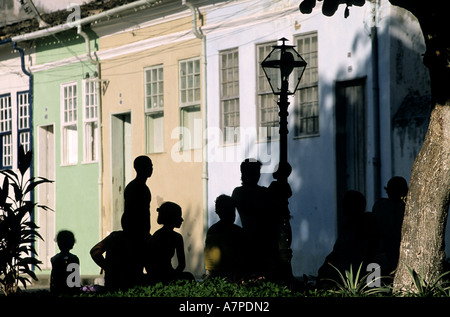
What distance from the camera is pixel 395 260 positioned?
11773mm

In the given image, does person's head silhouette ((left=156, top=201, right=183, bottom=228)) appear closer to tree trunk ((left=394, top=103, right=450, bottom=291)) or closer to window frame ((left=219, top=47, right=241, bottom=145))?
tree trunk ((left=394, top=103, right=450, bottom=291))

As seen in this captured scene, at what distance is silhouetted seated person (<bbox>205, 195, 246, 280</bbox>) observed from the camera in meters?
11.2

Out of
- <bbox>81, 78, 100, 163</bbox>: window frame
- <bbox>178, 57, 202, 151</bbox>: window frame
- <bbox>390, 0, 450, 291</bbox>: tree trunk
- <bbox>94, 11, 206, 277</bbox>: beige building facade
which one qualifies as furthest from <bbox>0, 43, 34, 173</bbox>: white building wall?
<bbox>390, 0, 450, 291</bbox>: tree trunk

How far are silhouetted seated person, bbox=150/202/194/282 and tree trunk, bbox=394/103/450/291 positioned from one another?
2337 millimetres

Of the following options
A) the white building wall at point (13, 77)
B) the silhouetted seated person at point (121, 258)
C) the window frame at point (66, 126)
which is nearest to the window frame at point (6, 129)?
the white building wall at point (13, 77)

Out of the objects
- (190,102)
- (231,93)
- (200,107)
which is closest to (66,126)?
(190,102)

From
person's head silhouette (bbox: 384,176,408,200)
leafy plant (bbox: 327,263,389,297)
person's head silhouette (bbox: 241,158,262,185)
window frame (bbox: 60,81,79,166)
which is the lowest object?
leafy plant (bbox: 327,263,389,297)

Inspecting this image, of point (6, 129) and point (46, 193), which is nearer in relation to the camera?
point (46, 193)

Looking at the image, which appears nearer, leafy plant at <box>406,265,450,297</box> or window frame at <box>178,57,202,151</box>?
leafy plant at <box>406,265,450,297</box>

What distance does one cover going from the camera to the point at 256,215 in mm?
12578

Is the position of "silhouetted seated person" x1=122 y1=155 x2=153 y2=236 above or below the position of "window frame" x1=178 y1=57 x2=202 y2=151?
below

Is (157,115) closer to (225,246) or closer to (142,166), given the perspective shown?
(142,166)

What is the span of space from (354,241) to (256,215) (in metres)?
1.74

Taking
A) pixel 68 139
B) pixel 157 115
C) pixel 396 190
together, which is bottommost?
pixel 396 190
